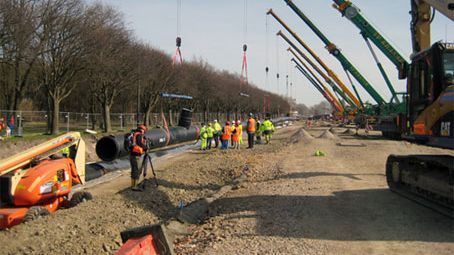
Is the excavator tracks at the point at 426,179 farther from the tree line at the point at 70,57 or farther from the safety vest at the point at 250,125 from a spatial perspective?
the tree line at the point at 70,57

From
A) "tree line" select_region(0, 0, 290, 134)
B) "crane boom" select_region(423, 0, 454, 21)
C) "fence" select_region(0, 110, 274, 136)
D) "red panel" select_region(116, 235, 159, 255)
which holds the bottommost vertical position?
"red panel" select_region(116, 235, 159, 255)

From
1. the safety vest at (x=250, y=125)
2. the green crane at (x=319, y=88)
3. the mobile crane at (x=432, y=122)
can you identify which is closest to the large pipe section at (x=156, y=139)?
the safety vest at (x=250, y=125)

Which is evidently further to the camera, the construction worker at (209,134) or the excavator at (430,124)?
the construction worker at (209,134)

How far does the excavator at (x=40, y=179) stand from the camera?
8336 millimetres

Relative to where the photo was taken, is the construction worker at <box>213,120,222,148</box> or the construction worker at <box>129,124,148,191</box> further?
the construction worker at <box>213,120,222,148</box>

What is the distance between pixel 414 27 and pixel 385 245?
25.4 ft

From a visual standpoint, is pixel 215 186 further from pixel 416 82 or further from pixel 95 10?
pixel 95 10

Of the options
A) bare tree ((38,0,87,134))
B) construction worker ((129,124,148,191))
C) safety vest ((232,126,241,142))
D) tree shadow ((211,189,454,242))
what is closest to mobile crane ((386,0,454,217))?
tree shadow ((211,189,454,242))

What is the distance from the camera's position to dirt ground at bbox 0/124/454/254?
684 centimetres

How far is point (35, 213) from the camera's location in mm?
8523

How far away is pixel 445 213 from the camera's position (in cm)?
739

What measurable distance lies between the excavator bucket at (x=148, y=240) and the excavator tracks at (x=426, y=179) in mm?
4745

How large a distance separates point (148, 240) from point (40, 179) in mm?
4252

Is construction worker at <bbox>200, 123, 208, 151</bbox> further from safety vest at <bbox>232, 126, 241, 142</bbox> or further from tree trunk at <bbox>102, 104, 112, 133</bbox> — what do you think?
tree trunk at <bbox>102, 104, 112, 133</bbox>
